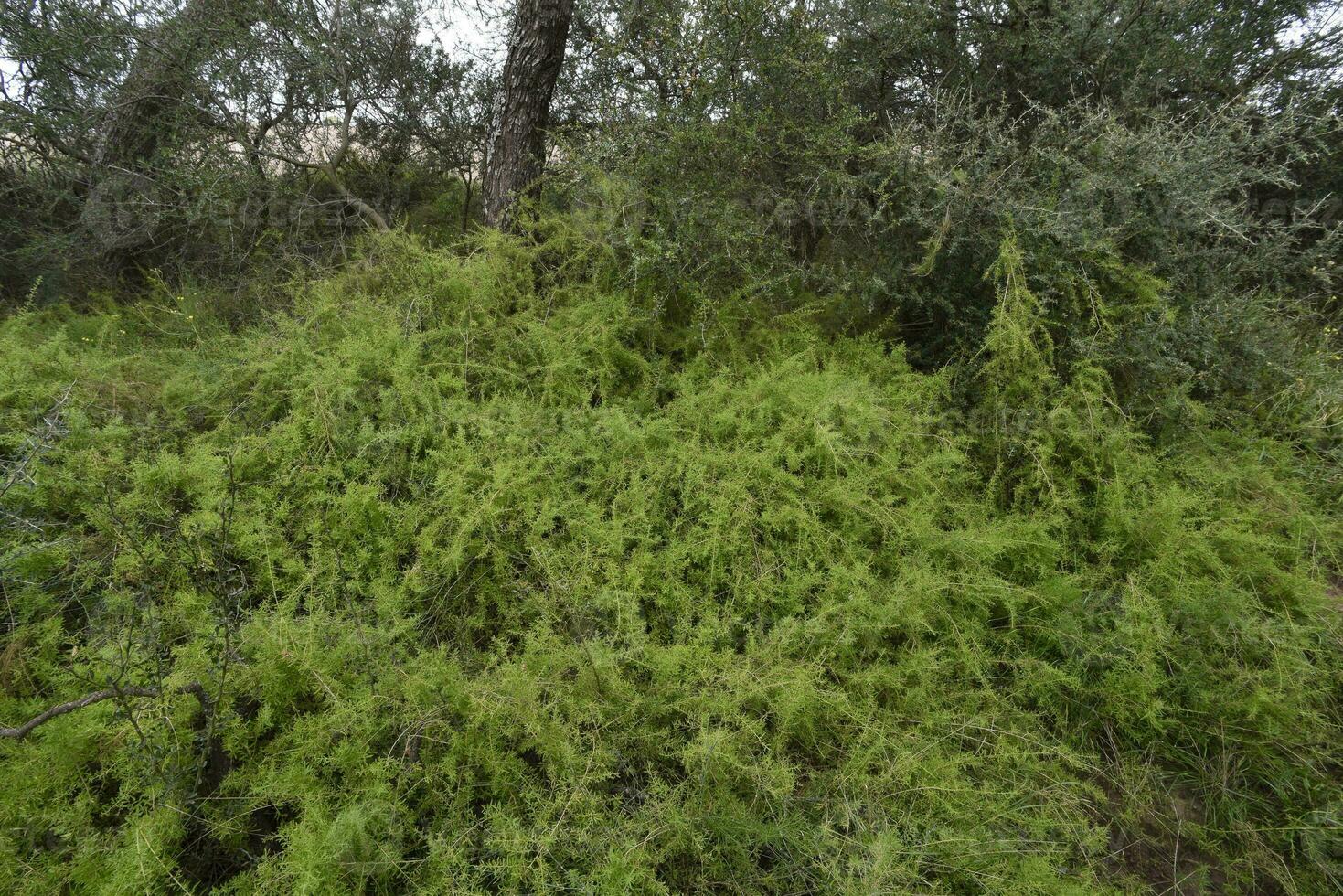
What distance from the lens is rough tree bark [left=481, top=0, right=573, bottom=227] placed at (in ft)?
13.2

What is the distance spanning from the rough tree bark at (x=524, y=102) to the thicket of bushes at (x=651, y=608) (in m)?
0.82

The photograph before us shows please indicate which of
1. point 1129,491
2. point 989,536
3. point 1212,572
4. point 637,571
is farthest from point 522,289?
point 1212,572

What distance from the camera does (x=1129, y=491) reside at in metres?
3.05

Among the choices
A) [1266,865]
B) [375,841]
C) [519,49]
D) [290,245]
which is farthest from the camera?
[290,245]

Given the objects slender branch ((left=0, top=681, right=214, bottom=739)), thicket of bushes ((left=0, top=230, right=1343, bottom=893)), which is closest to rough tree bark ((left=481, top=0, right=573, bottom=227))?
thicket of bushes ((left=0, top=230, right=1343, bottom=893))

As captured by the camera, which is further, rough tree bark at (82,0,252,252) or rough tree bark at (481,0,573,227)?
rough tree bark at (82,0,252,252)

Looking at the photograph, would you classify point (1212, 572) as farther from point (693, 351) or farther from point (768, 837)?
point (693, 351)

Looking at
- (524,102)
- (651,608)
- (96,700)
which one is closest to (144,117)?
(524,102)

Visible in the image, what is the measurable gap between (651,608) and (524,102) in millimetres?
3384

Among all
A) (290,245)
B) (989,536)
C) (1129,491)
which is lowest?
(989,536)

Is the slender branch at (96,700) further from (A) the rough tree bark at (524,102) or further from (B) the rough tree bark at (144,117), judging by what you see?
(B) the rough tree bark at (144,117)

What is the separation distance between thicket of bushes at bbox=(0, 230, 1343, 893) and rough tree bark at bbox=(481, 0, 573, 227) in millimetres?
817

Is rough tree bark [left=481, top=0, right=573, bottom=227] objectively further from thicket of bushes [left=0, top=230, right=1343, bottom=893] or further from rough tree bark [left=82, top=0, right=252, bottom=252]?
rough tree bark [left=82, top=0, right=252, bottom=252]

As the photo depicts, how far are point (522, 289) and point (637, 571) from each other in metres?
2.07
